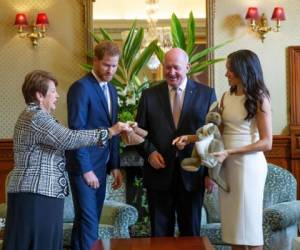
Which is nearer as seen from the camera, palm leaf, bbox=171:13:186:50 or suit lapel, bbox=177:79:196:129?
suit lapel, bbox=177:79:196:129

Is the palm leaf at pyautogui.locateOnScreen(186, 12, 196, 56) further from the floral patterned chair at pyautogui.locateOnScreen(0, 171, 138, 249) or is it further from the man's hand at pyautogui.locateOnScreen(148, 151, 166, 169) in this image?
the man's hand at pyautogui.locateOnScreen(148, 151, 166, 169)

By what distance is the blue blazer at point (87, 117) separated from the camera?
282cm

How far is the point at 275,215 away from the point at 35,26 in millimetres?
3134

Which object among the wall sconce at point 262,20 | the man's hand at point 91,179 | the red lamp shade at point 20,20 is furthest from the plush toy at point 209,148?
the red lamp shade at point 20,20

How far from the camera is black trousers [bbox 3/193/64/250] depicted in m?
2.47

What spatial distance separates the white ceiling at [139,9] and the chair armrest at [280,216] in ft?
8.24

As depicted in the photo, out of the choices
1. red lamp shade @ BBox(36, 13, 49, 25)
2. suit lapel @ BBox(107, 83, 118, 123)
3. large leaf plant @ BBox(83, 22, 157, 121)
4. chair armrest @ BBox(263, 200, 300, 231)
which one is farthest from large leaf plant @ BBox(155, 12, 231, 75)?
suit lapel @ BBox(107, 83, 118, 123)

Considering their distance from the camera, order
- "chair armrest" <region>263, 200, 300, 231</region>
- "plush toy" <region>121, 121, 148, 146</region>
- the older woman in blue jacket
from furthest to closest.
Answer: "chair armrest" <region>263, 200, 300, 231</region>
"plush toy" <region>121, 121, 148, 146</region>
the older woman in blue jacket

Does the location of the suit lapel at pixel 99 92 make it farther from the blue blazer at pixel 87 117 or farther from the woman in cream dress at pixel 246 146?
the woman in cream dress at pixel 246 146

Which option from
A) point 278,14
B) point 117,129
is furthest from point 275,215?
point 278,14

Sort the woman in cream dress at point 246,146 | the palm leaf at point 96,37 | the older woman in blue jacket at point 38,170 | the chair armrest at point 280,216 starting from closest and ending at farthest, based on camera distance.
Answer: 1. the older woman in blue jacket at point 38,170
2. the woman in cream dress at point 246,146
3. the chair armrest at point 280,216
4. the palm leaf at point 96,37

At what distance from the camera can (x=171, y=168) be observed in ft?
9.55

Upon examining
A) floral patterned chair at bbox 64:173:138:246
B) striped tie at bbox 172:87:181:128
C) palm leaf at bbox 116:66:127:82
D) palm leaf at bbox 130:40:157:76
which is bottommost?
floral patterned chair at bbox 64:173:138:246

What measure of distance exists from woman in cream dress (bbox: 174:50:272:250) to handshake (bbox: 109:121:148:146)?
0.40 metres
